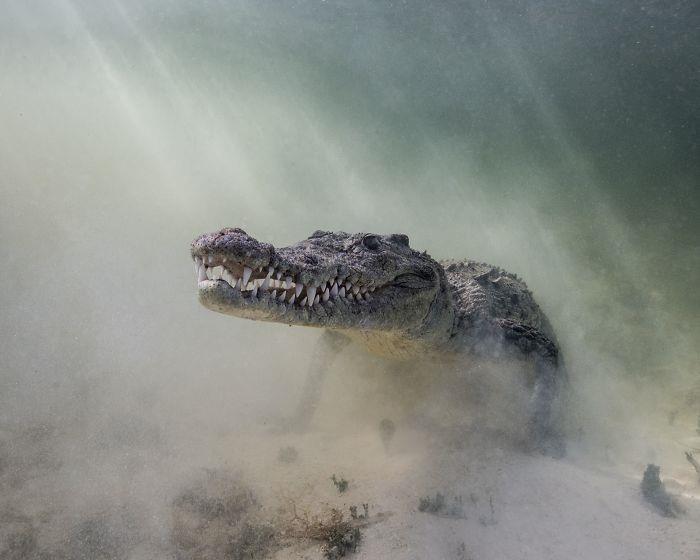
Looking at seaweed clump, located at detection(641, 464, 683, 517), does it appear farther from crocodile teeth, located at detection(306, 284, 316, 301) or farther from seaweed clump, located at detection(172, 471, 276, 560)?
crocodile teeth, located at detection(306, 284, 316, 301)

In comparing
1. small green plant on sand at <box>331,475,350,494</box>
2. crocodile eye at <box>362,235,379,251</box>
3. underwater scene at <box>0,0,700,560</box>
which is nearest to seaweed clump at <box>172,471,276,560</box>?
underwater scene at <box>0,0,700,560</box>

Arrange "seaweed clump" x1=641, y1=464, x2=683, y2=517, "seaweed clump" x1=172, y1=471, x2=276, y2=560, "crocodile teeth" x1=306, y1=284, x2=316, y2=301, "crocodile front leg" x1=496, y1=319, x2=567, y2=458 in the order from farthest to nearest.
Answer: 1. "crocodile front leg" x1=496, y1=319, x2=567, y2=458
2. "seaweed clump" x1=641, y1=464, x2=683, y2=517
3. "seaweed clump" x1=172, y1=471, x2=276, y2=560
4. "crocodile teeth" x1=306, y1=284, x2=316, y2=301

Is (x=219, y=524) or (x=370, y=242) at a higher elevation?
(x=370, y=242)

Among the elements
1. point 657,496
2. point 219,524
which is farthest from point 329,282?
point 657,496

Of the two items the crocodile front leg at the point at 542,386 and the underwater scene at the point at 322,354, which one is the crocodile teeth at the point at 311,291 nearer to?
the underwater scene at the point at 322,354

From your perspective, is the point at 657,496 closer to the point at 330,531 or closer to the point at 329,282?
the point at 330,531

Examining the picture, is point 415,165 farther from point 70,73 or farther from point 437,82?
point 70,73

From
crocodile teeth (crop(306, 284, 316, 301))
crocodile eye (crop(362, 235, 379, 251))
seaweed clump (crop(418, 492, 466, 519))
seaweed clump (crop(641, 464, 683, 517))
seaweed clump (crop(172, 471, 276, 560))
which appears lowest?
seaweed clump (crop(172, 471, 276, 560))
